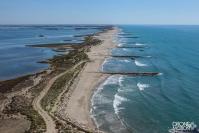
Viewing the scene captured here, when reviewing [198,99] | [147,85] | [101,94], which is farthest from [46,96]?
[198,99]

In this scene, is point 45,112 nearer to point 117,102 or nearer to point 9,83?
point 117,102

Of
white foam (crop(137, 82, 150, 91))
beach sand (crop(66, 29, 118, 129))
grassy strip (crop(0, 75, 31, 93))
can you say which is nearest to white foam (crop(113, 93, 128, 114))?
beach sand (crop(66, 29, 118, 129))

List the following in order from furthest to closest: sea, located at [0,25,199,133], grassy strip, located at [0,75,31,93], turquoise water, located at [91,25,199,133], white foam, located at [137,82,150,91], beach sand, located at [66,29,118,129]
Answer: white foam, located at [137,82,150,91]
grassy strip, located at [0,75,31,93]
beach sand, located at [66,29,118,129]
turquoise water, located at [91,25,199,133]
sea, located at [0,25,199,133]

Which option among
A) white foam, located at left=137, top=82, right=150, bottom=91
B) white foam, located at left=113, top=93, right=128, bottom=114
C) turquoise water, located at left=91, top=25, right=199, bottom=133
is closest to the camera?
turquoise water, located at left=91, top=25, right=199, bottom=133

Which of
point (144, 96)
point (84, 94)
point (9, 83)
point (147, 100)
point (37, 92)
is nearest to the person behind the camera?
point (147, 100)

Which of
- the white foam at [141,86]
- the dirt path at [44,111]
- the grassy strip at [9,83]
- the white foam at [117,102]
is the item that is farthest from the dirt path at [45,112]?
the white foam at [141,86]

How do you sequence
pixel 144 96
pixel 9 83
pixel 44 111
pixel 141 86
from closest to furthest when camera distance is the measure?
pixel 44 111, pixel 144 96, pixel 141 86, pixel 9 83

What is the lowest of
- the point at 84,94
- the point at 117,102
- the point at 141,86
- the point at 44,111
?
the point at 141,86

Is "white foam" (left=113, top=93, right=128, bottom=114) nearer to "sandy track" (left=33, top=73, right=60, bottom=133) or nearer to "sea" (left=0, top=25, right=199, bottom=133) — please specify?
"sea" (left=0, top=25, right=199, bottom=133)

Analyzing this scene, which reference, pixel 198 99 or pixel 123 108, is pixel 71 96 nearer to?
pixel 123 108

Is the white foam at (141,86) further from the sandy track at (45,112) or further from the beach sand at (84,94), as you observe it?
the sandy track at (45,112)

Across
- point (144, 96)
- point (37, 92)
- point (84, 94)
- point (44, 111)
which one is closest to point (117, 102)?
point (144, 96)
